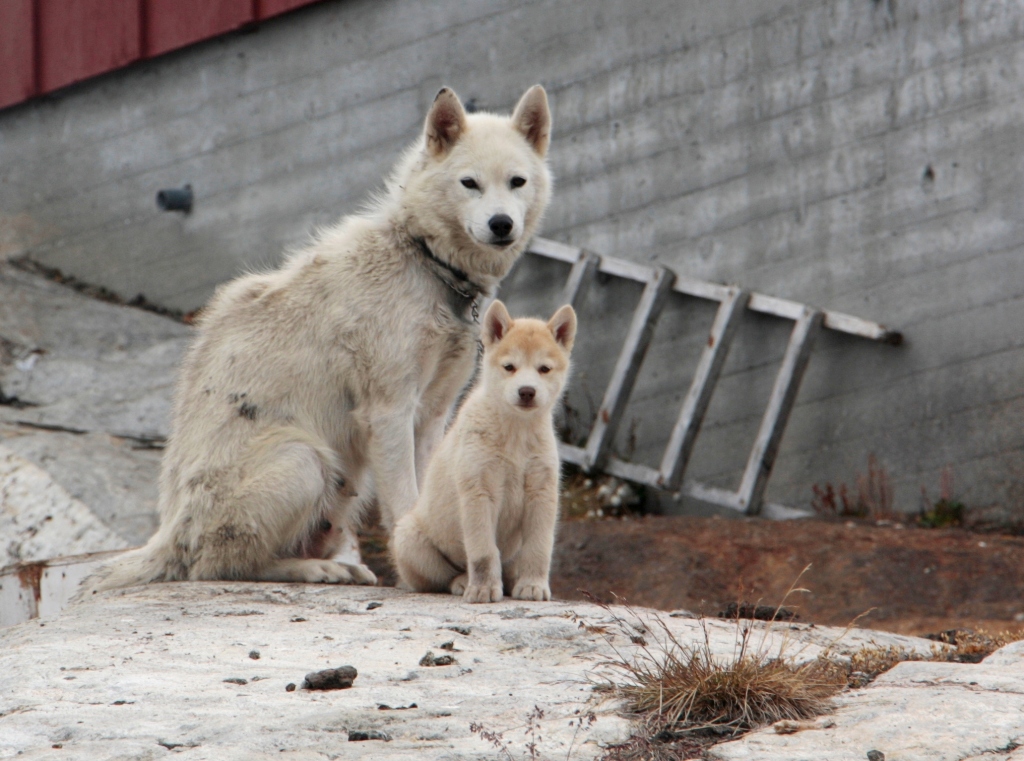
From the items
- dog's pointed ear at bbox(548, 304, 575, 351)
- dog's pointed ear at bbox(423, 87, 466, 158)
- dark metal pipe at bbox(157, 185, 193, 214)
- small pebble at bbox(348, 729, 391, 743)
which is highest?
dark metal pipe at bbox(157, 185, 193, 214)

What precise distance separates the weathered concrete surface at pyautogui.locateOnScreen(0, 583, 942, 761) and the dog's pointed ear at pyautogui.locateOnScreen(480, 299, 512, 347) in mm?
1019

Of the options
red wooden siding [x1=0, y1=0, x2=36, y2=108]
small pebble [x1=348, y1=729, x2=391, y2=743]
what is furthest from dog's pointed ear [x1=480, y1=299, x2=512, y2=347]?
red wooden siding [x1=0, y1=0, x2=36, y2=108]

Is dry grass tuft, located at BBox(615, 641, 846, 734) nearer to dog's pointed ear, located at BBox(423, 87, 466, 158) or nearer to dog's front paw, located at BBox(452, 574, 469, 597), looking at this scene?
dog's front paw, located at BBox(452, 574, 469, 597)

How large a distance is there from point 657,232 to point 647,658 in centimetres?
661

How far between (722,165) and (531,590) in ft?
18.2

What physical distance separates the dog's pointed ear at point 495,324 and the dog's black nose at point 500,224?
2.21 ft

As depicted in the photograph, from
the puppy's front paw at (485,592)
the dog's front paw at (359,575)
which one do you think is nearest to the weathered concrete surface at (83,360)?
the dog's front paw at (359,575)

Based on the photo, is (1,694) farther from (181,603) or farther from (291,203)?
(291,203)

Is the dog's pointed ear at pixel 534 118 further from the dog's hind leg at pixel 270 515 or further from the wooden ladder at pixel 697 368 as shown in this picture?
the wooden ladder at pixel 697 368

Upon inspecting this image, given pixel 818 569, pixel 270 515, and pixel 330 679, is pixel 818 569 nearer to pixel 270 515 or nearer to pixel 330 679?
pixel 270 515

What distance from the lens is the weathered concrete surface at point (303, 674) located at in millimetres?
2845

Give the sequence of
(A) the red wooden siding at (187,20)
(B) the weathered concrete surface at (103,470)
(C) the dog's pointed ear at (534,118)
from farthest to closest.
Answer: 1. (A) the red wooden siding at (187,20)
2. (B) the weathered concrete surface at (103,470)
3. (C) the dog's pointed ear at (534,118)

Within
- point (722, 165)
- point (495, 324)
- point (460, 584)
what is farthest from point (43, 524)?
point (722, 165)

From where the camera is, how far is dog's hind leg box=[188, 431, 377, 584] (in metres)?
5.16
